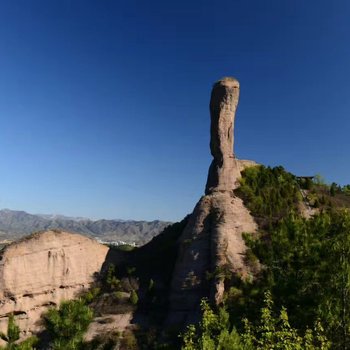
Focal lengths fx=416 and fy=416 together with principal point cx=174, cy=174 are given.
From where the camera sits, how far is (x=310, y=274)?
30188mm

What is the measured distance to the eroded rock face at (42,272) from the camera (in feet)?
161

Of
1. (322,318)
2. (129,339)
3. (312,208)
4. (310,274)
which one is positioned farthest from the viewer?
(312,208)

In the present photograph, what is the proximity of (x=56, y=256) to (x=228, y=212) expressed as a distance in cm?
2240

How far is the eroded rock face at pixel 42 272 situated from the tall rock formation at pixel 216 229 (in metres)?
12.8

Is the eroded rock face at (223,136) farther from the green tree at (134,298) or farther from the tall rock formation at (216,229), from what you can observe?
the green tree at (134,298)

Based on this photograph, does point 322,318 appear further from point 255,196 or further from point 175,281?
point 255,196

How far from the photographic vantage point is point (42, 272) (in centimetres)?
5153

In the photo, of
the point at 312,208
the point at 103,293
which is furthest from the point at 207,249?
the point at 312,208

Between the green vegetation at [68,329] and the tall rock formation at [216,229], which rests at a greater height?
the tall rock formation at [216,229]

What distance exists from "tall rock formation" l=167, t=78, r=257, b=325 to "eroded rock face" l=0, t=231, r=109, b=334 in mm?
12774

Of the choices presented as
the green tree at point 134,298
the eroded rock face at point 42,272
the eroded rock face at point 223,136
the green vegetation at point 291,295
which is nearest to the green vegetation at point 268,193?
the green vegetation at point 291,295

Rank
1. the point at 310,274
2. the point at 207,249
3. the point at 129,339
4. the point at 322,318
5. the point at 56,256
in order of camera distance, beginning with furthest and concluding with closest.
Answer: the point at 56,256
the point at 207,249
the point at 129,339
the point at 310,274
the point at 322,318

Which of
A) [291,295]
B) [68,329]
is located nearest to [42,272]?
[68,329]

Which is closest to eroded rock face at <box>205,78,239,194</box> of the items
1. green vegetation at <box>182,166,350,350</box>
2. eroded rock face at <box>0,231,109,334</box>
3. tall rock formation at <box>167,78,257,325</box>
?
tall rock formation at <box>167,78,257,325</box>
